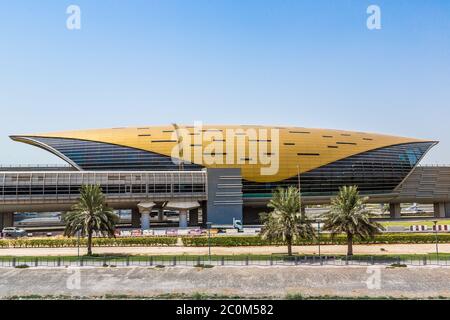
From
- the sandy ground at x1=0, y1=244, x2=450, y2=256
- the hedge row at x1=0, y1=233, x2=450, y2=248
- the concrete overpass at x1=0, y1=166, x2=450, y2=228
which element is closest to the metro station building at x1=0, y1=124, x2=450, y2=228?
the concrete overpass at x1=0, y1=166, x2=450, y2=228

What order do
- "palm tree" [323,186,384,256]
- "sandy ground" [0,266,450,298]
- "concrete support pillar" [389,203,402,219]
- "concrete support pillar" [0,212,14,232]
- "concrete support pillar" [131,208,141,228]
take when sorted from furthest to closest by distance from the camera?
"concrete support pillar" [389,203,402,219]
"concrete support pillar" [131,208,141,228]
"concrete support pillar" [0,212,14,232]
"palm tree" [323,186,384,256]
"sandy ground" [0,266,450,298]

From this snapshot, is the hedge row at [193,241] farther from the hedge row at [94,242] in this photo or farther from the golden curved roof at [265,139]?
the golden curved roof at [265,139]

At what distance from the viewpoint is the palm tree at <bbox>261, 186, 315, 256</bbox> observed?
49.7m

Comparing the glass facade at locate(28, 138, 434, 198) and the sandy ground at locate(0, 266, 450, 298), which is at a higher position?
the glass facade at locate(28, 138, 434, 198)

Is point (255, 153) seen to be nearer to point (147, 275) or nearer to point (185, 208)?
point (185, 208)

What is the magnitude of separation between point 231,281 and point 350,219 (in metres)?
17.9

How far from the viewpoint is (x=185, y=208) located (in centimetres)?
8506

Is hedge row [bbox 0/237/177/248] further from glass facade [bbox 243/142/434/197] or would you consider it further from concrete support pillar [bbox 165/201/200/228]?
glass facade [bbox 243/142/434/197]

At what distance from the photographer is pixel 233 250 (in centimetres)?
5759

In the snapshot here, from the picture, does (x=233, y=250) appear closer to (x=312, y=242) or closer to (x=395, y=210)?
(x=312, y=242)

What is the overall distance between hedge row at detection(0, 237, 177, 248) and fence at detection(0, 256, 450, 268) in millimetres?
13737

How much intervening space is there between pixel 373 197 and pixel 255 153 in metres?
32.5

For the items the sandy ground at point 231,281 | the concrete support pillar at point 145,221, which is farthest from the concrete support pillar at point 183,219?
the sandy ground at point 231,281
